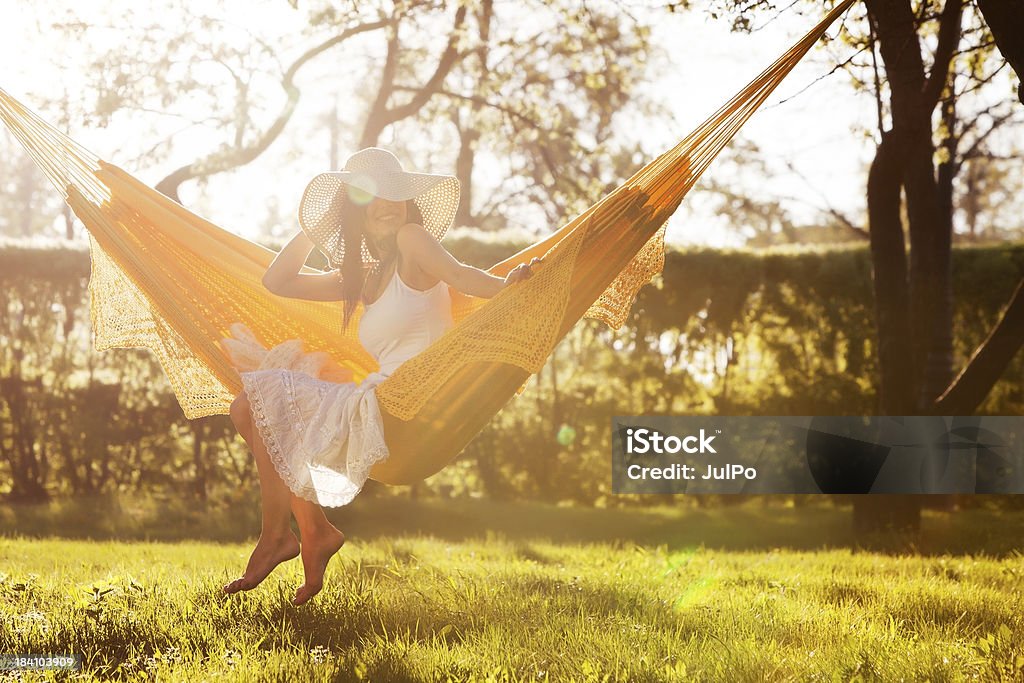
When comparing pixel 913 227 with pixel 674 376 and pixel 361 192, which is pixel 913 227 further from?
pixel 361 192

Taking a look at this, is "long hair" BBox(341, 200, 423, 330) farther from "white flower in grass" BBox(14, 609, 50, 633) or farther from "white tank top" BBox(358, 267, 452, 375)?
"white flower in grass" BBox(14, 609, 50, 633)

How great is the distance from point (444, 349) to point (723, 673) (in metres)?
0.93

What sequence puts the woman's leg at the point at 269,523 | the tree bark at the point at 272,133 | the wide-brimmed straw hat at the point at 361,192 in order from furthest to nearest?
1. the tree bark at the point at 272,133
2. the wide-brimmed straw hat at the point at 361,192
3. the woman's leg at the point at 269,523

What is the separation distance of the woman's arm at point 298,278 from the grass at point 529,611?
33.2 inches

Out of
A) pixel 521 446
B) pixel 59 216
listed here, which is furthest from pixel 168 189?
pixel 59 216

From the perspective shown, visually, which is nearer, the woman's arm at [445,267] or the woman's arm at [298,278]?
the woman's arm at [445,267]

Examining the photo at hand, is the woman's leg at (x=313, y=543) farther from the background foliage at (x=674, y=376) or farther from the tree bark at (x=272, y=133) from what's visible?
the tree bark at (x=272, y=133)

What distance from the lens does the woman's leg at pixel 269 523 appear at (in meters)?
2.28

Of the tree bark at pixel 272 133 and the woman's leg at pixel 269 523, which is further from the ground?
the tree bark at pixel 272 133

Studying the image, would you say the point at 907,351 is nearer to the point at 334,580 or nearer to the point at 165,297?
the point at 334,580

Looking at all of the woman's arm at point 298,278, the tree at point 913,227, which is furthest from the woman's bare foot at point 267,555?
the tree at point 913,227

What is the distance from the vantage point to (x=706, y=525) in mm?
4727

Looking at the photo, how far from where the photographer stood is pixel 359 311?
270cm

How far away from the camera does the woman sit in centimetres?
218
